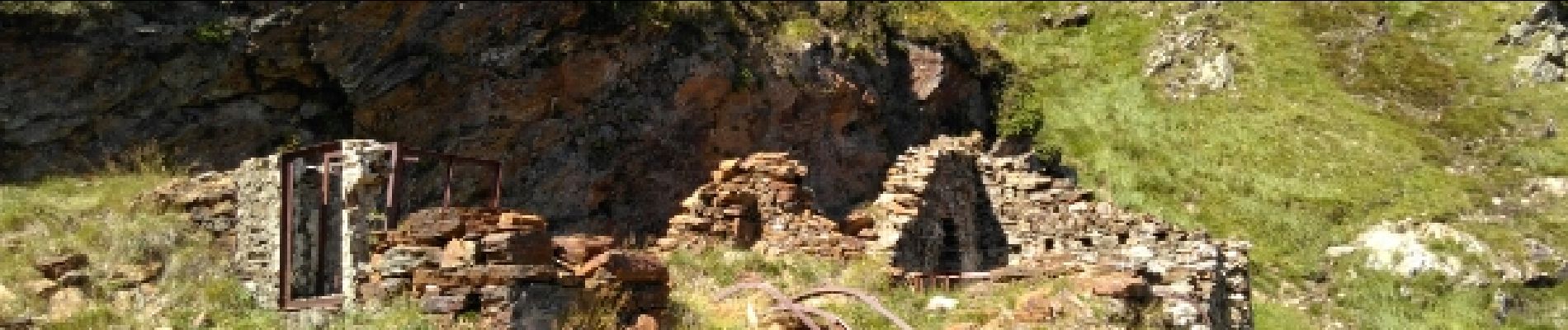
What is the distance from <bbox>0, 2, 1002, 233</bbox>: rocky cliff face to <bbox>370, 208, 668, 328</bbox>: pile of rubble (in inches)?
378

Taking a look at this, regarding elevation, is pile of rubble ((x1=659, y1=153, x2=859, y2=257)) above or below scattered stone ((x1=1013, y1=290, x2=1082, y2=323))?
above

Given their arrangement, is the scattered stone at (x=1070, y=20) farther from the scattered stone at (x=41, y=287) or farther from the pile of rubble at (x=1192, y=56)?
the scattered stone at (x=41, y=287)

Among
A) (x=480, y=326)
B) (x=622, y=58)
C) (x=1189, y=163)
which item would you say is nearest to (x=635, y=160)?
(x=622, y=58)

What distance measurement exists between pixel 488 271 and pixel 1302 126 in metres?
24.6

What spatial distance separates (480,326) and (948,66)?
64.0 feet

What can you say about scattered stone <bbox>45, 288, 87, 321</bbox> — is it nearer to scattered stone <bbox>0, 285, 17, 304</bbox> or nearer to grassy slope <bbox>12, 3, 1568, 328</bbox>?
scattered stone <bbox>0, 285, 17, 304</bbox>

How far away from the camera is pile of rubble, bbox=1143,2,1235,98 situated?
3303cm

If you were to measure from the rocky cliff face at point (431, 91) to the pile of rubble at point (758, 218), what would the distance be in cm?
320

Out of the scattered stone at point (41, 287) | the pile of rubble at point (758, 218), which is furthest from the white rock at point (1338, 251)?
the scattered stone at point (41, 287)

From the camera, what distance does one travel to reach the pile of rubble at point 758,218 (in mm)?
18344

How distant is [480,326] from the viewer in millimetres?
10711

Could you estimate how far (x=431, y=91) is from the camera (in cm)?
2220

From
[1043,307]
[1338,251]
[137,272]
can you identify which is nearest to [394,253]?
[137,272]

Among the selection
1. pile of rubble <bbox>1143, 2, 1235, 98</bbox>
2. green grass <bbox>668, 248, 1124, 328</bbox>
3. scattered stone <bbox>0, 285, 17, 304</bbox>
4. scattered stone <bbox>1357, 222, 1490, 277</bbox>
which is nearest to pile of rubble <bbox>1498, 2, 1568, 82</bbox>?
pile of rubble <bbox>1143, 2, 1235, 98</bbox>
